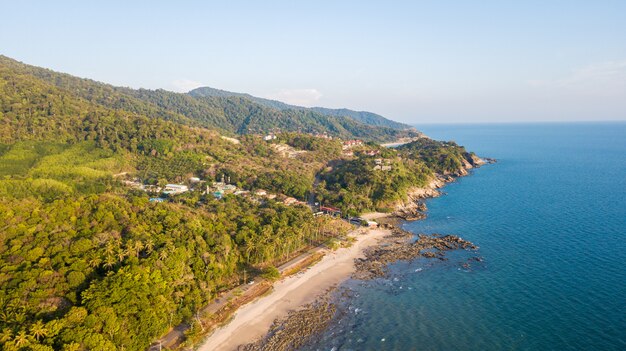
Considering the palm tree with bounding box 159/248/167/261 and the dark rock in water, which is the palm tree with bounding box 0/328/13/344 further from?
the dark rock in water

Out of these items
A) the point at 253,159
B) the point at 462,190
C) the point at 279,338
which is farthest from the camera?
the point at 253,159

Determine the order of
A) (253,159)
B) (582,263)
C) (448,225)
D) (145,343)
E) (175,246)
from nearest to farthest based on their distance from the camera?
(145,343)
(175,246)
(582,263)
(448,225)
(253,159)

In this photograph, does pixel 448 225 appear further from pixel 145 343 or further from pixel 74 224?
pixel 74 224

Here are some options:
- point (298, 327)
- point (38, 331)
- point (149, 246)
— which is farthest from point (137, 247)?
point (298, 327)

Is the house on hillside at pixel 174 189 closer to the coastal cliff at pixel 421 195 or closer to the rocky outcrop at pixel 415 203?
the coastal cliff at pixel 421 195

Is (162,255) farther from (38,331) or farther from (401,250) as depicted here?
(401,250)

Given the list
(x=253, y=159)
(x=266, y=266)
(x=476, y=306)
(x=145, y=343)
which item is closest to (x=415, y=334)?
(x=476, y=306)
